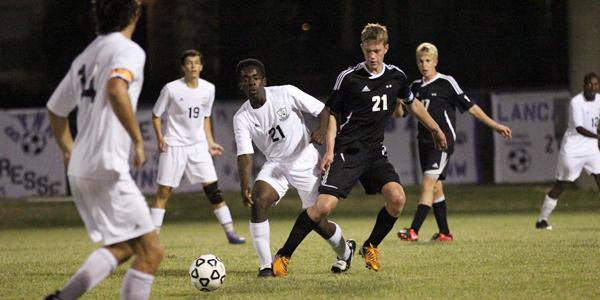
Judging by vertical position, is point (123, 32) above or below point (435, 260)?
above

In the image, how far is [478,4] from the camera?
81.5 ft

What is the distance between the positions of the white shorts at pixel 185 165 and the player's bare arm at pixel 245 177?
12.5 feet

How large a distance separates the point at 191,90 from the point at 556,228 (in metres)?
4.92

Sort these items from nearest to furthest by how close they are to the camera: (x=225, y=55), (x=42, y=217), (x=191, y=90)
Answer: (x=191, y=90) → (x=42, y=217) → (x=225, y=55)

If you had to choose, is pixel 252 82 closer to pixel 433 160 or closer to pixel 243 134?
pixel 243 134

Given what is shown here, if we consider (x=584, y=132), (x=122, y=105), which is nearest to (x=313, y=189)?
(x=122, y=105)

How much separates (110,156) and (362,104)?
3460 mm

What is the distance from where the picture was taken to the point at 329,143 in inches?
364

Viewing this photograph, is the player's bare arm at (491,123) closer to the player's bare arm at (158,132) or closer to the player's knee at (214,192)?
the player's knee at (214,192)

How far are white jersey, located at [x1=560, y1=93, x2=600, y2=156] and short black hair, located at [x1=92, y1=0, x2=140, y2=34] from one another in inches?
361

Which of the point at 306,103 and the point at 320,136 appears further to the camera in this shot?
the point at 306,103

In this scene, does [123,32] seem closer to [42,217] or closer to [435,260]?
[435,260]

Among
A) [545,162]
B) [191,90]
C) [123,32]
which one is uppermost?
[123,32]

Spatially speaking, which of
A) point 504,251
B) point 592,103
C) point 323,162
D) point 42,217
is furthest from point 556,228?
point 42,217
